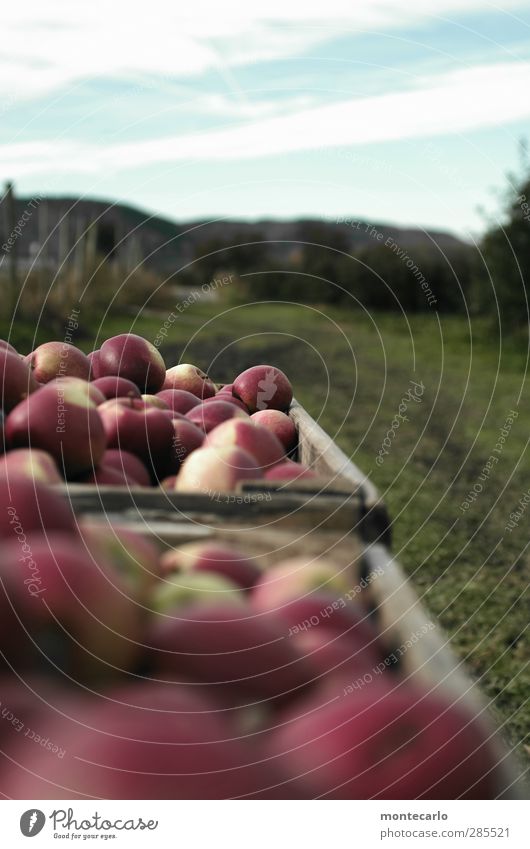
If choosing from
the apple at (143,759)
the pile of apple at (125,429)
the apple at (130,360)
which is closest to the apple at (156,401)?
the pile of apple at (125,429)

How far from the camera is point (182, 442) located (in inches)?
59.4

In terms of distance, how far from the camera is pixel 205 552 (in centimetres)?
101

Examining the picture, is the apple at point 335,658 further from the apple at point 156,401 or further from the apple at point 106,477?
the apple at point 156,401

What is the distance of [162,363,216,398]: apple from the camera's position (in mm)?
2123

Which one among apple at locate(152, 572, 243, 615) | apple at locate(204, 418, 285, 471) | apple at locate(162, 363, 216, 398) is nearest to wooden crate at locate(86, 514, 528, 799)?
apple at locate(152, 572, 243, 615)

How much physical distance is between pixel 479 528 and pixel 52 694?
12.7ft

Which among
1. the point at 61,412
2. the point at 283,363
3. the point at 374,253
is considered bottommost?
the point at 61,412

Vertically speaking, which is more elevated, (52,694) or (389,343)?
(389,343)

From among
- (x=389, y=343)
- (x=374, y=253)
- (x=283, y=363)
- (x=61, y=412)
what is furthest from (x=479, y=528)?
(x=374, y=253)

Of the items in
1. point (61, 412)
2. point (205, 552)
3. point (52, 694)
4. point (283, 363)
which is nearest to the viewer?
point (52, 694)

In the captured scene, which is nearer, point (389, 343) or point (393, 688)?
point (393, 688)

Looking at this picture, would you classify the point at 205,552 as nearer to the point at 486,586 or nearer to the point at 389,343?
the point at 486,586

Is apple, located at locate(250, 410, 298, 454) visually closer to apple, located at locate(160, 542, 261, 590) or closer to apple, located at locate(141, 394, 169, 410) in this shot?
apple, located at locate(141, 394, 169, 410)

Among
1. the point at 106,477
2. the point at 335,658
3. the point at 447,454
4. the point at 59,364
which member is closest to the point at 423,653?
the point at 335,658
